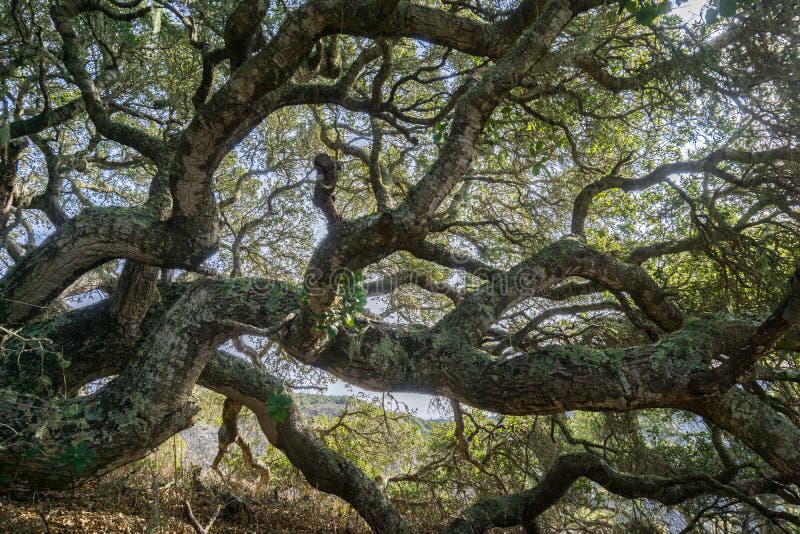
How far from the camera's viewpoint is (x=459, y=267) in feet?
17.9

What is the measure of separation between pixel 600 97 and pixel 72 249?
5880 mm

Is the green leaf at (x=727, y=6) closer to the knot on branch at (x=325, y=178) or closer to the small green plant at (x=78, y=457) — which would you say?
the knot on branch at (x=325, y=178)

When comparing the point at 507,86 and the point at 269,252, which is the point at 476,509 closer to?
the point at 507,86

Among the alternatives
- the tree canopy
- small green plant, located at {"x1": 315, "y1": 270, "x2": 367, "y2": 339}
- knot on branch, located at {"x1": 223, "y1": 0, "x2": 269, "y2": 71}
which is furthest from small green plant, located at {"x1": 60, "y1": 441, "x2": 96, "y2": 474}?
knot on branch, located at {"x1": 223, "y1": 0, "x2": 269, "y2": 71}

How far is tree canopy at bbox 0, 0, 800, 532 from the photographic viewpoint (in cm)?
288

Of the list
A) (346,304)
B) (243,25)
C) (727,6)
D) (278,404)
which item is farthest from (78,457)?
(727,6)

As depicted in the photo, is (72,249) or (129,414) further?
(72,249)

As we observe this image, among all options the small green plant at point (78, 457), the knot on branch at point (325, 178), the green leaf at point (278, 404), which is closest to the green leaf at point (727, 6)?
the knot on branch at point (325, 178)

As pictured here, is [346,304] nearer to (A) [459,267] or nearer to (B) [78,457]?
(B) [78,457]

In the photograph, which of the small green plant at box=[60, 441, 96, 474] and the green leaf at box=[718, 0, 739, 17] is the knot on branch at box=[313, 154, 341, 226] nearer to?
the green leaf at box=[718, 0, 739, 17]

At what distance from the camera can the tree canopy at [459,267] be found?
2881 mm

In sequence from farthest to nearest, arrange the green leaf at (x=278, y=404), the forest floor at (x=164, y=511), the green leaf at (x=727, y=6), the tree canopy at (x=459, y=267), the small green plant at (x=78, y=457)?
the forest floor at (x=164, y=511)
the tree canopy at (x=459, y=267)
the small green plant at (x=78, y=457)
the green leaf at (x=278, y=404)
the green leaf at (x=727, y=6)

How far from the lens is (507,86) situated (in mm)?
3152

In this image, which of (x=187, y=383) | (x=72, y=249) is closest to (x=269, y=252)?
(x=72, y=249)
